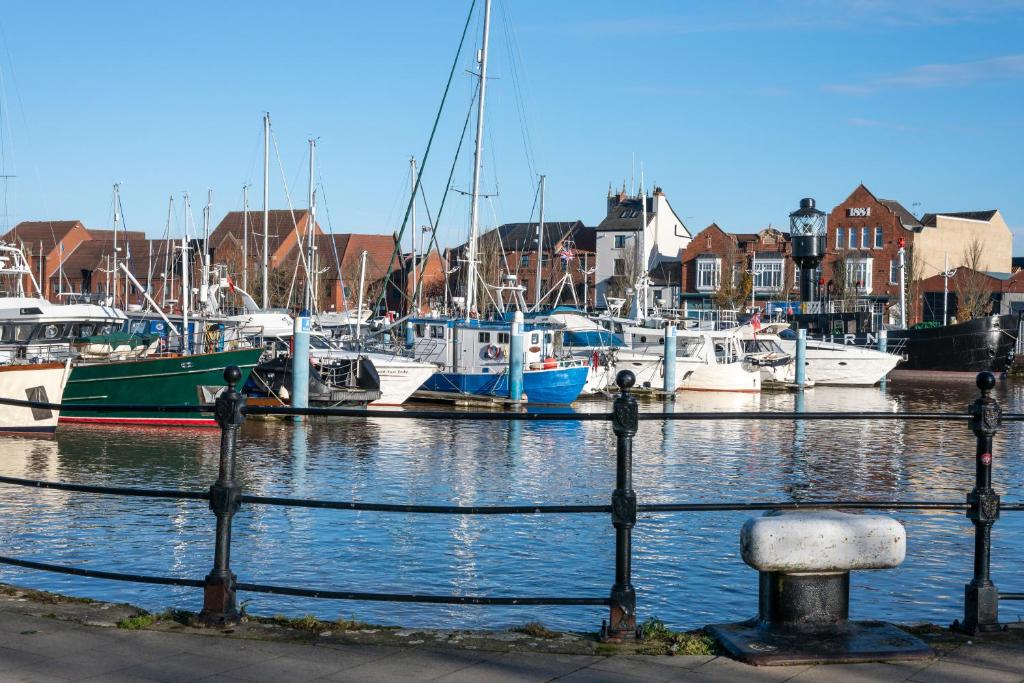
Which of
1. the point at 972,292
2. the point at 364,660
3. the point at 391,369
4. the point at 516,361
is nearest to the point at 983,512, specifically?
the point at 364,660

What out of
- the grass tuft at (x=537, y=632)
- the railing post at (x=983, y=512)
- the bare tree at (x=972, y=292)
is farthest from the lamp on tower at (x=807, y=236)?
the bare tree at (x=972, y=292)

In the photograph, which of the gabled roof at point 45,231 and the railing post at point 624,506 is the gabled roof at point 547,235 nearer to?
the gabled roof at point 45,231

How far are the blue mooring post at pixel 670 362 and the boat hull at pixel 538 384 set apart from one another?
5917 millimetres

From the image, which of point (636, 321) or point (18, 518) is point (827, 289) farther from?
point (18, 518)

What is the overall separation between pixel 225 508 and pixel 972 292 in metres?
79.2

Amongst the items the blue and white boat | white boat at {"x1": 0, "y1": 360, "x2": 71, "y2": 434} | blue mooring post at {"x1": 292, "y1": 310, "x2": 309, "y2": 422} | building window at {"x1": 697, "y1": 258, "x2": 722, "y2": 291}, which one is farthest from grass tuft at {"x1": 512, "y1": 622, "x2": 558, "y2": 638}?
building window at {"x1": 697, "y1": 258, "x2": 722, "y2": 291}

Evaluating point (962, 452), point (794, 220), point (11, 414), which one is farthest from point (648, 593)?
point (11, 414)

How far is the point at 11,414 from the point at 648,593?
20.9 m

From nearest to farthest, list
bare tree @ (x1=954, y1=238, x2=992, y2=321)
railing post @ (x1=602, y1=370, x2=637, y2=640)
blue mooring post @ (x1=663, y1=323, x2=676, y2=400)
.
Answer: railing post @ (x1=602, y1=370, x2=637, y2=640) < blue mooring post @ (x1=663, y1=323, x2=676, y2=400) < bare tree @ (x1=954, y1=238, x2=992, y2=321)

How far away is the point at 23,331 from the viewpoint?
32.8 m

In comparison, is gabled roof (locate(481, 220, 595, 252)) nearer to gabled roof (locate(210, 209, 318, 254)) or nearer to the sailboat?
gabled roof (locate(210, 209, 318, 254))

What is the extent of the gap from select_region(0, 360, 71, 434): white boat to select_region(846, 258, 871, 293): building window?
64281mm

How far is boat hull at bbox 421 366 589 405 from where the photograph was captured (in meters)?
39.8

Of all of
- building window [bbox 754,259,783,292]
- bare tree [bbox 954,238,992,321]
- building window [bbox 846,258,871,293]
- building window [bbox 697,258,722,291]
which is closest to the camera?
bare tree [bbox 954,238,992,321]
